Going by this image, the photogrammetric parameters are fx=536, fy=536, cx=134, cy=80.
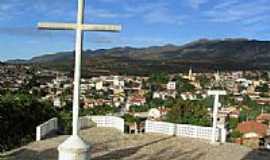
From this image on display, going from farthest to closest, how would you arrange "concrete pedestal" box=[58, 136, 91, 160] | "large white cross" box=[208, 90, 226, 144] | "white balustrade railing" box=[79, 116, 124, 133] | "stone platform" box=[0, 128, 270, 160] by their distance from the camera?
"white balustrade railing" box=[79, 116, 124, 133] < "large white cross" box=[208, 90, 226, 144] < "stone platform" box=[0, 128, 270, 160] < "concrete pedestal" box=[58, 136, 91, 160]

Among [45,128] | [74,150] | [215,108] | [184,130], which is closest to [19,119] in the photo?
[45,128]

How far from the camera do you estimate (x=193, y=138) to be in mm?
13844

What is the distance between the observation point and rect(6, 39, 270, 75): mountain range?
8136 cm

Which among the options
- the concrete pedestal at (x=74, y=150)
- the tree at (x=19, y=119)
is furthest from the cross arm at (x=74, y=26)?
the tree at (x=19, y=119)

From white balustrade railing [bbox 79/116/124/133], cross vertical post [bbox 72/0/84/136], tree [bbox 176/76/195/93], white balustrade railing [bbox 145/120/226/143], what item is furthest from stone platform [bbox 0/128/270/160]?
tree [bbox 176/76/195/93]

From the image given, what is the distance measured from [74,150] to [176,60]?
332 ft

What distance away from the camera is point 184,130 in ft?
47.0

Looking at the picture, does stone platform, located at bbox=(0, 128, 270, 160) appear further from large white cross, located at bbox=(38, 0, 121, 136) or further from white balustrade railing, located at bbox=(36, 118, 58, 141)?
large white cross, located at bbox=(38, 0, 121, 136)

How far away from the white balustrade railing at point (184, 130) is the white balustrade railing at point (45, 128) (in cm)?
259

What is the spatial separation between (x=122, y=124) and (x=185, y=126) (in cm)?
203

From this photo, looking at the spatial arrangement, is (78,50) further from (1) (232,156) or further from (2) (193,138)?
(2) (193,138)

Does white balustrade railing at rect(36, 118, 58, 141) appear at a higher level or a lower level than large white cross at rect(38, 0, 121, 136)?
lower

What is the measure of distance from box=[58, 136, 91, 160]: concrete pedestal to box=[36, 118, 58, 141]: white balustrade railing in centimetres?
600

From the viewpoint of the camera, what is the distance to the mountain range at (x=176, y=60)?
8136 cm
